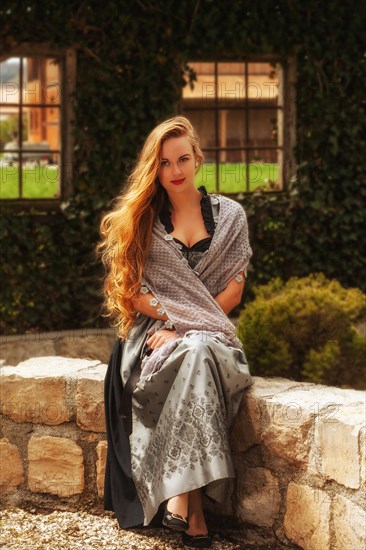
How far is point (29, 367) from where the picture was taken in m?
3.74

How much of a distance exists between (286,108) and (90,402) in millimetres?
4077

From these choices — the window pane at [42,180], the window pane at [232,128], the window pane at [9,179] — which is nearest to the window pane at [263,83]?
the window pane at [232,128]

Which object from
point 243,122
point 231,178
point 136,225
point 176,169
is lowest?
point 136,225

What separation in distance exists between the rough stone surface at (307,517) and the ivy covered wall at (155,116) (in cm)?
369

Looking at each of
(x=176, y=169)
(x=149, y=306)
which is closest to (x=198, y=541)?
(x=149, y=306)

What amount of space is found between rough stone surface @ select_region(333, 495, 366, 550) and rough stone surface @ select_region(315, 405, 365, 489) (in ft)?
0.23

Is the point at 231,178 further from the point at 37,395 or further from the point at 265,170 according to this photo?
the point at 37,395

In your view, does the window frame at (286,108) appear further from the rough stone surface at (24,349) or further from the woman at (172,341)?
the woman at (172,341)

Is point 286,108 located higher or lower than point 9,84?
lower

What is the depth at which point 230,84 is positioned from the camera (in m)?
7.04

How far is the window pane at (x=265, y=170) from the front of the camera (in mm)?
7168

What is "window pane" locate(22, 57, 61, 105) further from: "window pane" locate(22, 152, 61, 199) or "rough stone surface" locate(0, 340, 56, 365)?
"rough stone surface" locate(0, 340, 56, 365)

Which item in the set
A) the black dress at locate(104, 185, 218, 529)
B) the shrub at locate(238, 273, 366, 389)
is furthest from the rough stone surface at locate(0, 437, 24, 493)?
the shrub at locate(238, 273, 366, 389)

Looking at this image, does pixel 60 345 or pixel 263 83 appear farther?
pixel 263 83
